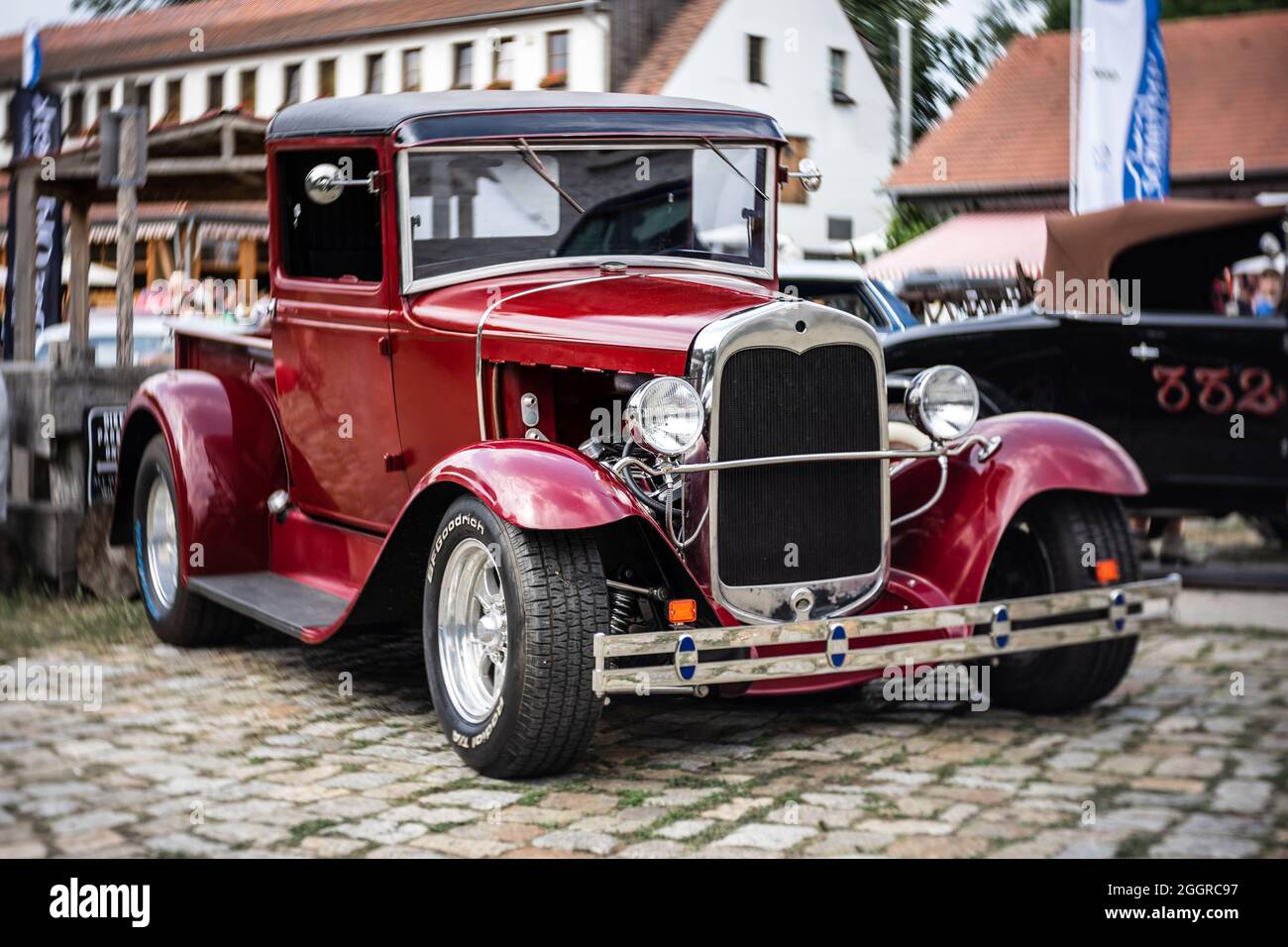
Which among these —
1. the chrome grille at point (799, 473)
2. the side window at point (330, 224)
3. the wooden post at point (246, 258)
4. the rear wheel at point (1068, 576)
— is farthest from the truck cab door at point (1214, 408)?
the wooden post at point (246, 258)

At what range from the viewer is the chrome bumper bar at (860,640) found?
415 centimetres

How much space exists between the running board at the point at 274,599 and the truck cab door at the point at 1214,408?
5.01 metres

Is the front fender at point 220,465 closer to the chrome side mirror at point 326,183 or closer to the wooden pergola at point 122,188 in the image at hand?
the chrome side mirror at point 326,183

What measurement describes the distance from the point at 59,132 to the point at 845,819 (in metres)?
11.3

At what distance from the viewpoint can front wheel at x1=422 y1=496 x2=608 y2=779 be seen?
423 cm

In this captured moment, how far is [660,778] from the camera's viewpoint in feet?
14.8

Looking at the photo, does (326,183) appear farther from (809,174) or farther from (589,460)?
(809,174)

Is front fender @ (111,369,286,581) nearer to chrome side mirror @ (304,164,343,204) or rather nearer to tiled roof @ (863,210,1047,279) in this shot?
chrome side mirror @ (304,164,343,204)

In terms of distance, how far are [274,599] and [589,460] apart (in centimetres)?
183

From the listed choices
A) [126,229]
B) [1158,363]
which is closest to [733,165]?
[1158,363]

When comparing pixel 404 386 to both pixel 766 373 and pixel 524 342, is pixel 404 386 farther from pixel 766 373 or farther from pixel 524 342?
pixel 766 373

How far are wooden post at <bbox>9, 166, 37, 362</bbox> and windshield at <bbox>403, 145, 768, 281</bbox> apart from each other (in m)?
4.39

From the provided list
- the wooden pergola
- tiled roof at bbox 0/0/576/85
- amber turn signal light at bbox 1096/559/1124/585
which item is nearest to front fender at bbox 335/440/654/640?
amber turn signal light at bbox 1096/559/1124/585

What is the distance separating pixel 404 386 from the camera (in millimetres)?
5367
